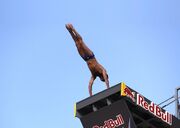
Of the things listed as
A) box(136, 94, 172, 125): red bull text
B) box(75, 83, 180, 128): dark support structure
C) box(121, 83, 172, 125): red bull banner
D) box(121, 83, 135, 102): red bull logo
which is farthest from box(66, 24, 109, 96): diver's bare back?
box(136, 94, 172, 125): red bull text

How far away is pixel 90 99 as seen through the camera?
197ft

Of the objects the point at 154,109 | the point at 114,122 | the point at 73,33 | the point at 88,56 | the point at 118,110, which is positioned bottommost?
the point at 114,122

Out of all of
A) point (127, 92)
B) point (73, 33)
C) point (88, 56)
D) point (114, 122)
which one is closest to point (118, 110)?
point (114, 122)

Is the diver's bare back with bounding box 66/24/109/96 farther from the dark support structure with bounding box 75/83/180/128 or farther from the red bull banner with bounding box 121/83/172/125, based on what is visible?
the red bull banner with bounding box 121/83/172/125

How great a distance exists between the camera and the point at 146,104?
2399 inches

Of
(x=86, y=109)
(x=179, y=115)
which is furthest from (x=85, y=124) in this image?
(x=179, y=115)

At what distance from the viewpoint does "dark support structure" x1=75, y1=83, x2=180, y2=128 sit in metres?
59.3

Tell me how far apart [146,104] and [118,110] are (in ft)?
8.74

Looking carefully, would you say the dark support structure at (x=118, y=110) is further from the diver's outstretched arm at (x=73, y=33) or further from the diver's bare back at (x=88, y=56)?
the diver's outstretched arm at (x=73, y=33)

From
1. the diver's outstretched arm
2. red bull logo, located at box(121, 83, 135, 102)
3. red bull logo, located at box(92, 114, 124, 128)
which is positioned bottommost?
red bull logo, located at box(92, 114, 124, 128)

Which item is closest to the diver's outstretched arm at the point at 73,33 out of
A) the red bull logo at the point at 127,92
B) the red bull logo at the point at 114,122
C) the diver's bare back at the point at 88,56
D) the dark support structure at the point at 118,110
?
the diver's bare back at the point at 88,56

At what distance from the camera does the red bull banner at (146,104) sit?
59278 mm

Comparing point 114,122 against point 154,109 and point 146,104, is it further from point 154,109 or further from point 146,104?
point 154,109

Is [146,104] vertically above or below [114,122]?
above
